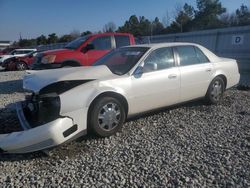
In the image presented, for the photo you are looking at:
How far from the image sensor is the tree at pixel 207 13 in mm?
49562

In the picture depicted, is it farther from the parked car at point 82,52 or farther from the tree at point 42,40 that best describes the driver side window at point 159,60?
the tree at point 42,40

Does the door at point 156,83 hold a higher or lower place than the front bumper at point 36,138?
higher

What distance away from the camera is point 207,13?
2010 inches

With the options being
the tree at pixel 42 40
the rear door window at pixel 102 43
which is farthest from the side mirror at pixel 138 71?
the tree at pixel 42 40

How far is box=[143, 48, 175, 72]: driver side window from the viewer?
5.16 m

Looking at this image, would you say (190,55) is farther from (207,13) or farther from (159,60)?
(207,13)

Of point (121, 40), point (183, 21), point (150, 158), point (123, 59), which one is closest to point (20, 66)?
point (121, 40)

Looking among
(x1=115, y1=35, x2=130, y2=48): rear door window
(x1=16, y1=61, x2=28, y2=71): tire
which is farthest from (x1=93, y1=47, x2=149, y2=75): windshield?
(x1=16, y1=61, x2=28, y2=71): tire

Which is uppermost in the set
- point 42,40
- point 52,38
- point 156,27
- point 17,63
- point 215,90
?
point 156,27

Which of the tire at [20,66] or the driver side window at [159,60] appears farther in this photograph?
the tire at [20,66]

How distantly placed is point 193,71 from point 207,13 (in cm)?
4900

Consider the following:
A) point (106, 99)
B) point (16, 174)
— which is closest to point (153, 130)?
point (106, 99)

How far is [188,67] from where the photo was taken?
5770 mm

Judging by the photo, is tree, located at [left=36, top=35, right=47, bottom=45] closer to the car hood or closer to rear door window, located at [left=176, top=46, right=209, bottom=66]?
rear door window, located at [left=176, top=46, right=209, bottom=66]
